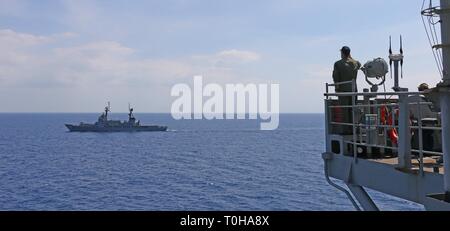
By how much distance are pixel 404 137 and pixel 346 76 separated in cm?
277

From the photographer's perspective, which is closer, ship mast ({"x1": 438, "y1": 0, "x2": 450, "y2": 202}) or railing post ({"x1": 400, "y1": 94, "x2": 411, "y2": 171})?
ship mast ({"x1": 438, "y1": 0, "x2": 450, "y2": 202})

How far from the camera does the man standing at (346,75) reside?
8820mm

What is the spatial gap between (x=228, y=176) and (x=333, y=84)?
46.6m

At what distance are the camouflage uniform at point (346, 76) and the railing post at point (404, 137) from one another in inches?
94.5

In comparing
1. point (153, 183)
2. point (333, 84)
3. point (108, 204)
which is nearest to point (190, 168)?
point (153, 183)

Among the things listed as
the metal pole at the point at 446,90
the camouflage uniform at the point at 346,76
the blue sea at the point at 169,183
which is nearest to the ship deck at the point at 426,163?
the camouflage uniform at the point at 346,76

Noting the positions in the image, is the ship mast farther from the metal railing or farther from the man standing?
the man standing

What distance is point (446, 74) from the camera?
12.5 feet

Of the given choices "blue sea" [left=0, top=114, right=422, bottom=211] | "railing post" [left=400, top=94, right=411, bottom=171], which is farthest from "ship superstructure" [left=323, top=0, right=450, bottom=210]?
"blue sea" [left=0, top=114, right=422, bottom=211]

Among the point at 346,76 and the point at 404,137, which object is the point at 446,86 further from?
the point at 346,76

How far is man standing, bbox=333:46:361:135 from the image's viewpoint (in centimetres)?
882

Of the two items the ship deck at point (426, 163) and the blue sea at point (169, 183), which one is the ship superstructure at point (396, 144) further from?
the blue sea at point (169, 183)

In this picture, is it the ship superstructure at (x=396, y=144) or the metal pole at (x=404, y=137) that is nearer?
the ship superstructure at (x=396, y=144)
